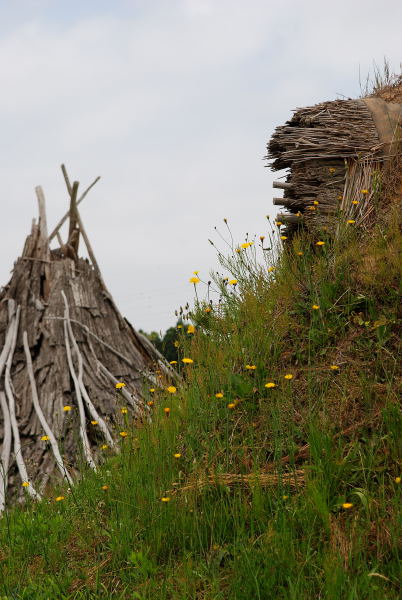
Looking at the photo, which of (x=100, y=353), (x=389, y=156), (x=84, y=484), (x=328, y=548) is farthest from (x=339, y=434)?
(x=100, y=353)

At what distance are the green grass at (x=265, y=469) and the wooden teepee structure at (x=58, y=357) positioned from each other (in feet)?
7.38

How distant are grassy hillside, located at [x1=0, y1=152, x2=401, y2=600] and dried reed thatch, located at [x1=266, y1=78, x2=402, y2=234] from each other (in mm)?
405

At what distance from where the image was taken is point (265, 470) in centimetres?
370

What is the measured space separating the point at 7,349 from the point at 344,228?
4651 millimetres

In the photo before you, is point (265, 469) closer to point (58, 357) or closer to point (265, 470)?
point (265, 470)

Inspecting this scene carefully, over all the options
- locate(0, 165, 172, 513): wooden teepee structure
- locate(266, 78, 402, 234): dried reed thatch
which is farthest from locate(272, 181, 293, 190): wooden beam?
locate(0, 165, 172, 513): wooden teepee structure

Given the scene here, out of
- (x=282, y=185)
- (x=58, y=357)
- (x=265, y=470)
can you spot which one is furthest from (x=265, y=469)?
(x=58, y=357)

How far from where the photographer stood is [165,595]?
309cm

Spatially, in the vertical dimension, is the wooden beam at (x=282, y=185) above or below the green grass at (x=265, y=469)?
above

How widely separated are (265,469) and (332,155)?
279 centimetres

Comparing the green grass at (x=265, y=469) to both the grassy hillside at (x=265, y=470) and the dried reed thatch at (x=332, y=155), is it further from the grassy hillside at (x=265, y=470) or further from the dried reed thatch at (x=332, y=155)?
the dried reed thatch at (x=332, y=155)

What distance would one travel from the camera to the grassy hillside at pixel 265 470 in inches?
122

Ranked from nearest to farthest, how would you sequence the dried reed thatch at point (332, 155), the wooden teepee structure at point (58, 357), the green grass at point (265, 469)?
the green grass at point (265, 469) → the dried reed thatch at point (332, 155) → the wooden teepee structure at point (58, 357)

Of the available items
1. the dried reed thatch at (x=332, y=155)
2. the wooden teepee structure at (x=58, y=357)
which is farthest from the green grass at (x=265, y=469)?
the wooden teepee structure at (x=58, y=357)
